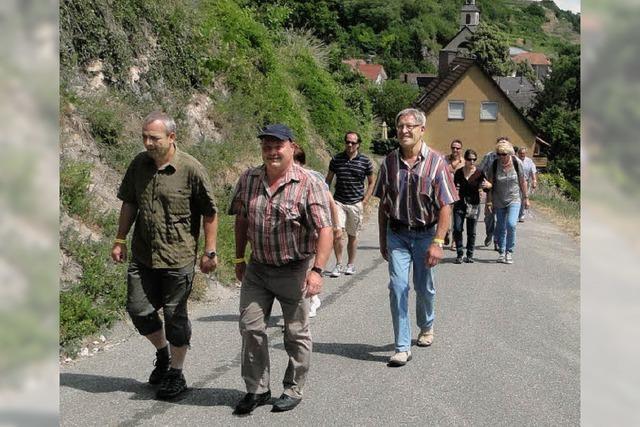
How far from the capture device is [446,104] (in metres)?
65.4

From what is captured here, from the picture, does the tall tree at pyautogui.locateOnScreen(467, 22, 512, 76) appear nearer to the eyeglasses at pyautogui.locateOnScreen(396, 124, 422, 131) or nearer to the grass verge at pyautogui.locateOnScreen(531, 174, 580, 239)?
the grass verge at pyautogui.locateOnScreen(531, 174, 580, 239)

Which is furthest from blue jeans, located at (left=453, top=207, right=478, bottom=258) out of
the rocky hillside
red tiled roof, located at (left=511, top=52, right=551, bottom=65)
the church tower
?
the church tower

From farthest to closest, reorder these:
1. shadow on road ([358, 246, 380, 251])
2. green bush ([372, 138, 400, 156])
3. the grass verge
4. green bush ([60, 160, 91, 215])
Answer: green bush ([372, 138, 400, 156]), the grass verge, shadow on road ([358, 246, 380, 251]), green bush ([60, 160, 91, 215])

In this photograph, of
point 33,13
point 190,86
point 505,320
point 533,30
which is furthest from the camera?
point 533,30

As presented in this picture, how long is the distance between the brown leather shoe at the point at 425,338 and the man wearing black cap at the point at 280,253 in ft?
6.36

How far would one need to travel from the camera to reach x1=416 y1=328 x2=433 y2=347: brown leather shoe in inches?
297

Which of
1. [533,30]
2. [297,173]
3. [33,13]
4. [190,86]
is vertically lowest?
[297,173]

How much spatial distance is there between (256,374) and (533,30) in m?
132

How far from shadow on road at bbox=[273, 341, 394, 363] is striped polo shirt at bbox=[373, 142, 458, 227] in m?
1.14

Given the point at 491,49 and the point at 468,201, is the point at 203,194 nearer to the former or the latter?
the point at 468,201

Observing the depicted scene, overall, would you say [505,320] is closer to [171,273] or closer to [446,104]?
[171,273]

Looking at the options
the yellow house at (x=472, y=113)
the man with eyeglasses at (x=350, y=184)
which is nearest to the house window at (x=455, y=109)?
the yellow house at (x=472, y=113)

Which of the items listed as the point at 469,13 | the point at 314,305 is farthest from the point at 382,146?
the point at 469,13

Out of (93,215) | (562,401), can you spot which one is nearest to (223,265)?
→ (93,215)
